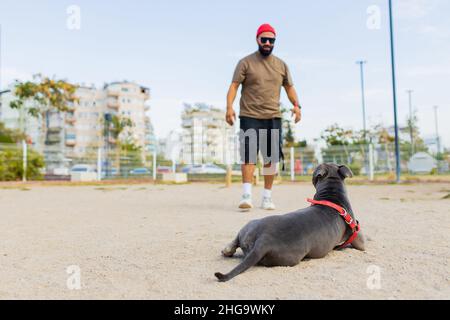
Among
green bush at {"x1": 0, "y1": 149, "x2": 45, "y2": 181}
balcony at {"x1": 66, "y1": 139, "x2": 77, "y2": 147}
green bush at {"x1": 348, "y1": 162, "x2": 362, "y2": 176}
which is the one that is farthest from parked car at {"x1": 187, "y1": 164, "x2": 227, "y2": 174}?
balcony at {"x1": 66, "y1": 139, "x2": 77, "y2": 147}

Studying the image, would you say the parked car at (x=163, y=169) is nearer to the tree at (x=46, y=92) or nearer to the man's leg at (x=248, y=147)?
the man's leg at (x=248, y=147)

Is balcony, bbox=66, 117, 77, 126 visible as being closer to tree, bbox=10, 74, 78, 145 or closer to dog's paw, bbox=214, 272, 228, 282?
tree, bbox=10, 74, 78, 145

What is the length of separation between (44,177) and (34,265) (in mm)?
17115

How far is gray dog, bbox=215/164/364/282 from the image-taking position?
6.92 ft

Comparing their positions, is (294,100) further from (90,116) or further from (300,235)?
(90,116)

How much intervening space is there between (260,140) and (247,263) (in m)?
3.39

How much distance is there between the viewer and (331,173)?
2.91 m

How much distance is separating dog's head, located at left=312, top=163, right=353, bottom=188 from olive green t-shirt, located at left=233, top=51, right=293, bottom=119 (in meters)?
2.41

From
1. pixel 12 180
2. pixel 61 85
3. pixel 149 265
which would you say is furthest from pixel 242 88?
pixel 61 85

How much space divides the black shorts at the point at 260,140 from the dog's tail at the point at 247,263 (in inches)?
125

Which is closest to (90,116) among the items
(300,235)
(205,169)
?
(205,169)

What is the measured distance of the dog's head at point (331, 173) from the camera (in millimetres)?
2859

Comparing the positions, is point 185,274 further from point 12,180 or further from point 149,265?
point 12,180

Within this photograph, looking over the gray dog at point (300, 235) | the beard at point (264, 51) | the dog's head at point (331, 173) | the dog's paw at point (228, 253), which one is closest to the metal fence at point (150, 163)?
the beard at point (264, 51)
